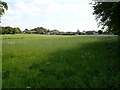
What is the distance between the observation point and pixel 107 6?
11.4 meters

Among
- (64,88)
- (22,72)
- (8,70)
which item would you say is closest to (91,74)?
(64,88)

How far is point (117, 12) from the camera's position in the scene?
11.4 m

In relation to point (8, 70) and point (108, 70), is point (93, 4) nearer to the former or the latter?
point (108, 70)

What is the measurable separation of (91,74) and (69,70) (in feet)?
3.65

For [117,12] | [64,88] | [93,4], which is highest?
[93,4]

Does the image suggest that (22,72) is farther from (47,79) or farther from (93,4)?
(93,4)

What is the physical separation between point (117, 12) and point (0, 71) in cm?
1146

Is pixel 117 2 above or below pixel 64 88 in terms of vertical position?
above

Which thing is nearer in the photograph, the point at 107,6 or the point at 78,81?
the point at 78,81

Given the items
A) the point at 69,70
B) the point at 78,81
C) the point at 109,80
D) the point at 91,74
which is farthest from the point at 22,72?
the point at 109,80

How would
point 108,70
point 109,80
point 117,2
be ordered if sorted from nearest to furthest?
point 109,80 → point 108,70 → point 117,2

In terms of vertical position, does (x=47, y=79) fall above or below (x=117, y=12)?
below

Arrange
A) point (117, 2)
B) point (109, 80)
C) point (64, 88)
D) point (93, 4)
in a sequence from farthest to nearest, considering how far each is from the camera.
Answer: point (93, 4) < point (117, 2) < point (109, 80) < point (64, 88)

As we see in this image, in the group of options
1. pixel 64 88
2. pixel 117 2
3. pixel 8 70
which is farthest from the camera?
pixel 117 2
